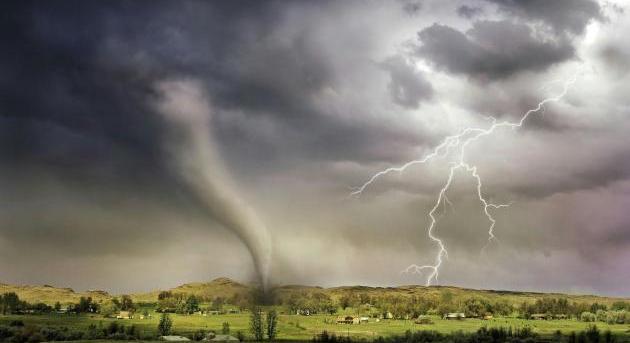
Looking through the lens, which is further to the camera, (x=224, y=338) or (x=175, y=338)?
(x=224, y=338)

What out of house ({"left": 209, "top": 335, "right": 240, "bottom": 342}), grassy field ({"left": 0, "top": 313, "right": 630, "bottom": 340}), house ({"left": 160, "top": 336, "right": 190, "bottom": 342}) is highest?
grassy field ({"left": 0, "top": 313, "right": 630, "bottom": 340})

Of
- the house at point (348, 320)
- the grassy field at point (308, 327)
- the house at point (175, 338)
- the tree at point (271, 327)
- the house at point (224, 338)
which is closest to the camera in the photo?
the house at point (175, 338)

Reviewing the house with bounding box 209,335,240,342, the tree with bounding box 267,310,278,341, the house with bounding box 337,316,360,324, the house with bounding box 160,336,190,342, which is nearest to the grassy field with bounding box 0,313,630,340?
the tree with bounding box 267,310,278,341

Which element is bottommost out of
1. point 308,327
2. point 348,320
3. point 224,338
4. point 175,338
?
point 175,338

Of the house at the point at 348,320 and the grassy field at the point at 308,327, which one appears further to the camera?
the house at the point at 348,320

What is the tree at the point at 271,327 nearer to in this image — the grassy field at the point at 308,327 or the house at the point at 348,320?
the grassy field at the point at 308,327

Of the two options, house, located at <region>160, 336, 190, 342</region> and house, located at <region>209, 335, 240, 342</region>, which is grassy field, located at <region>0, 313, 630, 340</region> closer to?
house, located at <region>209, 335, 240, 342</region>

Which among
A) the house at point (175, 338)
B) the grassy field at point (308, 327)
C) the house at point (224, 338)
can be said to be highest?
the grassy field at point (308, 327)

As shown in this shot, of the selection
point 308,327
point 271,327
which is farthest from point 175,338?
point 308,327

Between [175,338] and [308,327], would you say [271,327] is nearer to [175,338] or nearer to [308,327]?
[175,338]

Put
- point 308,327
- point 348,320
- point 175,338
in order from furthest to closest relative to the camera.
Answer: point 348,320 → point 308,327 → point 175,338

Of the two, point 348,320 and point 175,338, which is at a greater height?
point 348,320

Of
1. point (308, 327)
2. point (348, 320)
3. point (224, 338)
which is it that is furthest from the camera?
point (348, 320)

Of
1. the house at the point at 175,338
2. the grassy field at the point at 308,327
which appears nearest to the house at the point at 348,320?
the grassy field at the point at 308,327
